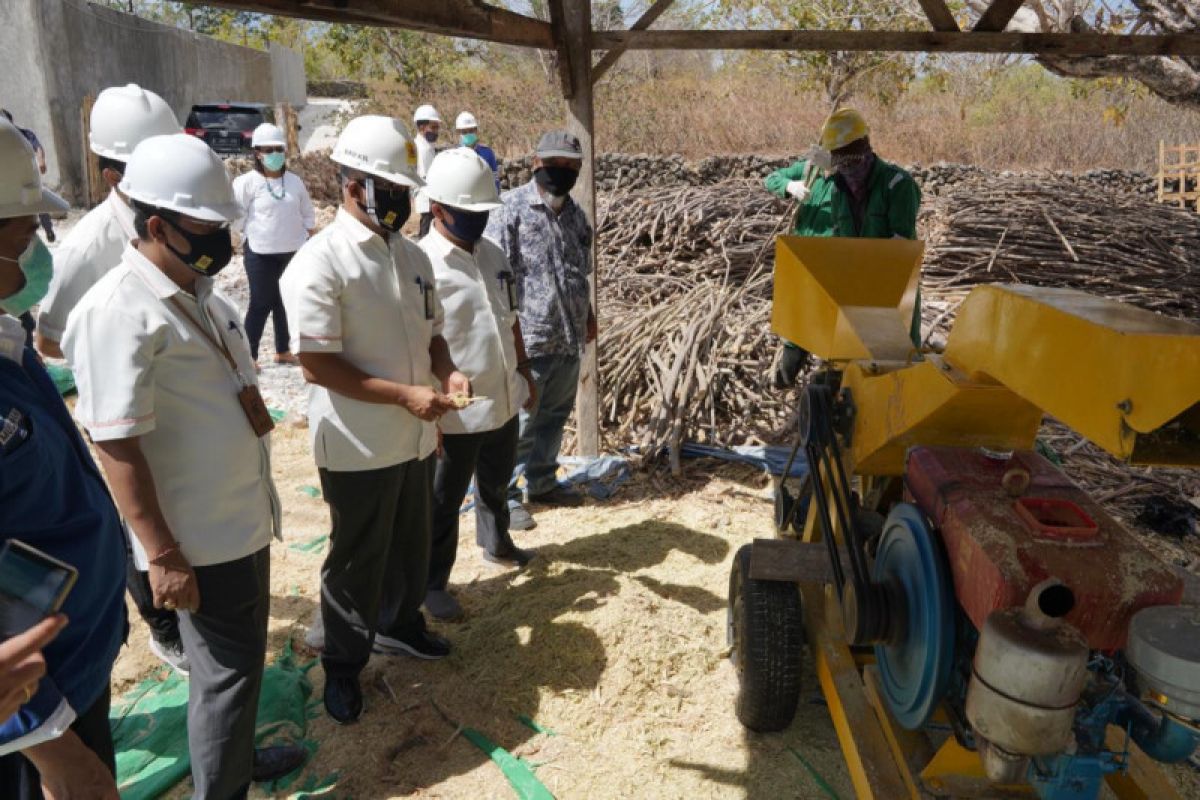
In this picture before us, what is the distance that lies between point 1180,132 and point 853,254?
19.8m

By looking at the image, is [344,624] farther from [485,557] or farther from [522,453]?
[522,453]

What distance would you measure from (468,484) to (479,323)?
2.52ft

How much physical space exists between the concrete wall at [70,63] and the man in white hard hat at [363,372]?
50.1 ft

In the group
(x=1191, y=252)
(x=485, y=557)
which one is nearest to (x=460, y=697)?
(x=485, y=557)

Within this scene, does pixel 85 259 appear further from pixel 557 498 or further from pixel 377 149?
pixel 557 498

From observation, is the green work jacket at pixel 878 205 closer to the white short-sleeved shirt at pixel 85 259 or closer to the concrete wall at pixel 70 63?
the white short-sleeved shirt at pixel 85 259

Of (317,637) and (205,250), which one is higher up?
(205,250)

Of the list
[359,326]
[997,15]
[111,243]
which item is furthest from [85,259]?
[997,15]

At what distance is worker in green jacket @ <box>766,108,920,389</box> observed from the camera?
4613 mm

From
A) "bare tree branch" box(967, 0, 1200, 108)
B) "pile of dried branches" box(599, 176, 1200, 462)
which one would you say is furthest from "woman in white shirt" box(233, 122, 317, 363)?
"bare tree branch" box(967, 0, 1200, 108)

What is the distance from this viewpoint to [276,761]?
9.31 feet

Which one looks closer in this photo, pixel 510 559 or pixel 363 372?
pixel 363 372

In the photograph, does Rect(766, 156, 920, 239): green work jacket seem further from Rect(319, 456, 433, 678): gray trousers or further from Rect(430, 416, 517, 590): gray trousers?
Rect(319, 456, 433, 678): gray trousers

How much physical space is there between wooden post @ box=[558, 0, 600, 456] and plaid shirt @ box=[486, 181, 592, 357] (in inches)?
15.2
